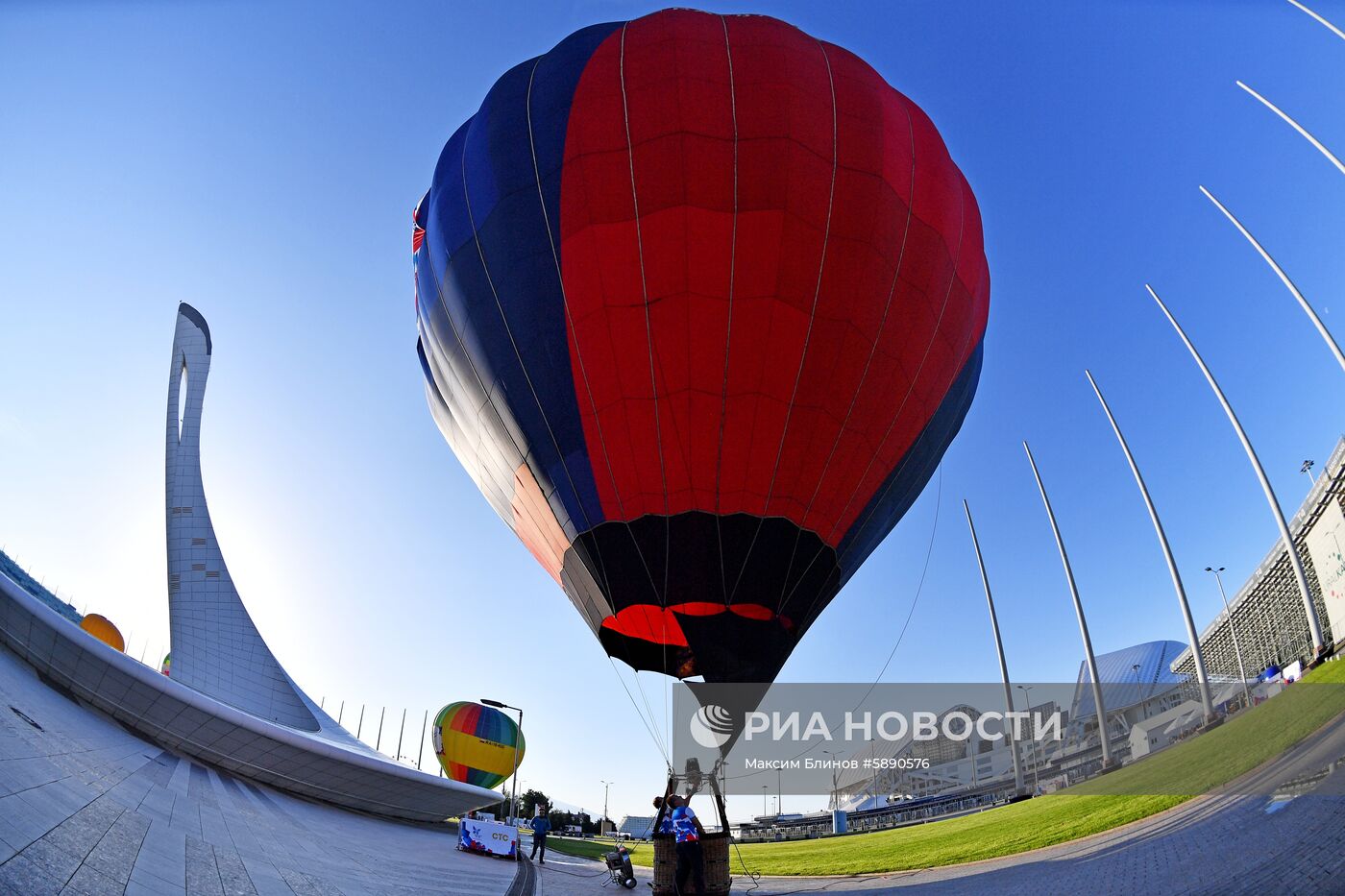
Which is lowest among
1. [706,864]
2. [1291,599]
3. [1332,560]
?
[706,864]

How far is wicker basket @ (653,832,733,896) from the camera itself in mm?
7352

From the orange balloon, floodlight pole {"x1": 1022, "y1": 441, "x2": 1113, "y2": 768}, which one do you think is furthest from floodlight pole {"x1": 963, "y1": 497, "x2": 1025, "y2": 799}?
the orange balloon

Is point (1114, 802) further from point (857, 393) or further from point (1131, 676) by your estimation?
point (1131, 676)

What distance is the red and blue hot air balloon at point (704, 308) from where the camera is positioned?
10773 millimetres

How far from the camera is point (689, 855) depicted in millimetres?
7203

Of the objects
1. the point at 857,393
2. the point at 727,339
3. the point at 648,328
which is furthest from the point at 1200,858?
the point at 648,328

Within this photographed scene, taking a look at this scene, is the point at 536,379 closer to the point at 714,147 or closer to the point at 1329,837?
the point at 714,147

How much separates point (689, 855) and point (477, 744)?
114 feet

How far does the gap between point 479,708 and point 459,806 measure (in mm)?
16943

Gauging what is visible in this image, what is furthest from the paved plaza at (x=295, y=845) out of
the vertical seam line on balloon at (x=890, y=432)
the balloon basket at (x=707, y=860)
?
the vertical seam line on balloon at (x=890, y=432)

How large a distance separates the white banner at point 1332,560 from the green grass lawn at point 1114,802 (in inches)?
618

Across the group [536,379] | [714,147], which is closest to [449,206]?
[536,379]

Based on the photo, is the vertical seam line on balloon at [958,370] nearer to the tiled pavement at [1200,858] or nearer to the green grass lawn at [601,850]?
the tiled pavement at [1200,858]

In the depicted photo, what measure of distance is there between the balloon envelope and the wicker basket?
108 feet
